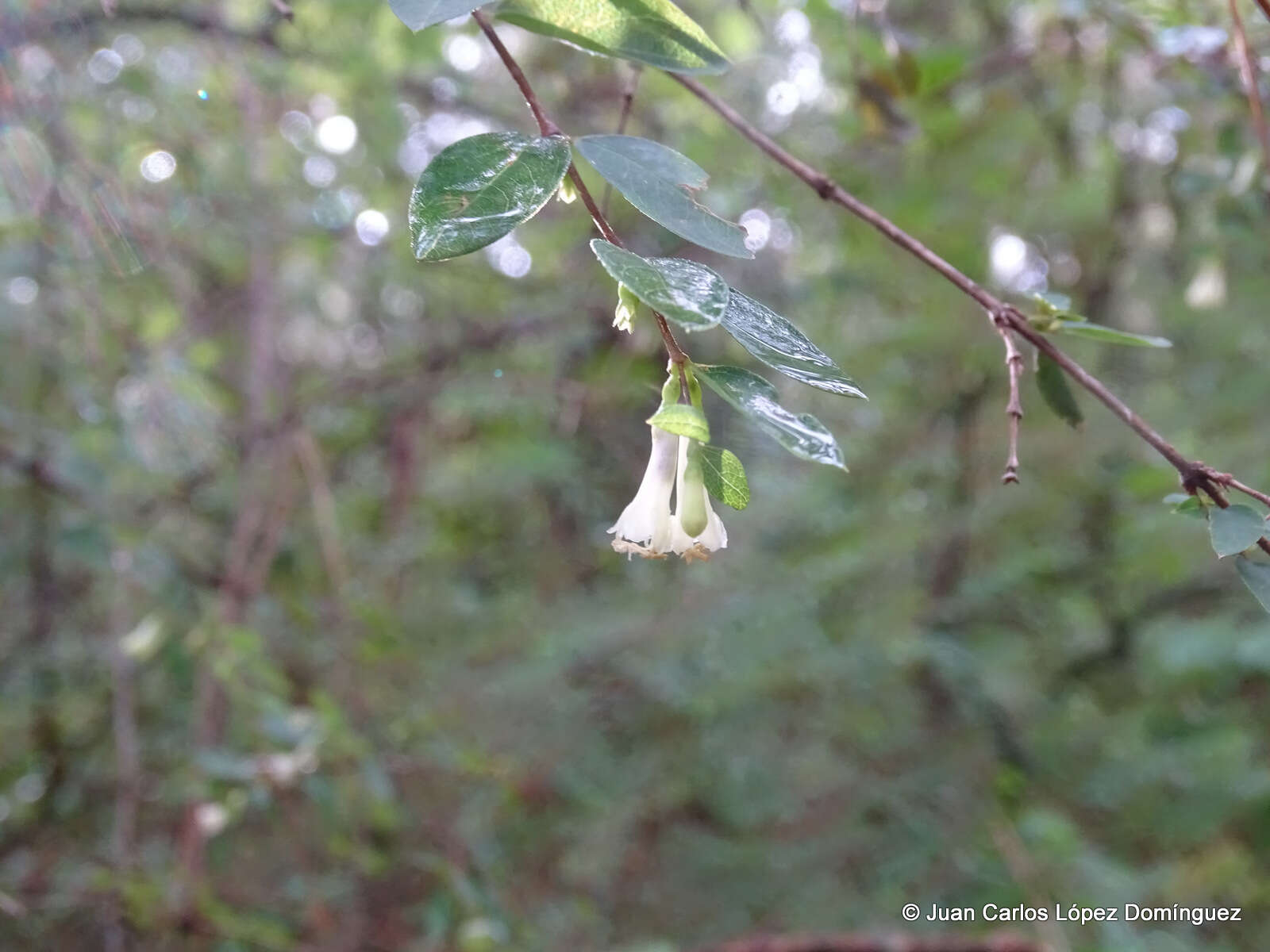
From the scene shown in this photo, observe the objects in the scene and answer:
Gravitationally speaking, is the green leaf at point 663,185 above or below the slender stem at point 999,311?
above

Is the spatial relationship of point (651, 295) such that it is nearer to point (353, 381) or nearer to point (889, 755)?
point (353, 381)

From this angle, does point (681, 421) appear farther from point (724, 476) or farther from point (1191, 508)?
point (1191, 508)

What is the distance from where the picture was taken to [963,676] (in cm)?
206

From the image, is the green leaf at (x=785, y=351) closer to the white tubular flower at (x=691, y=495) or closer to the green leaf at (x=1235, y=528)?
the white tubular flower at (x=691, y=495)

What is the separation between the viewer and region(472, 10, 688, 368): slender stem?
0.45 m

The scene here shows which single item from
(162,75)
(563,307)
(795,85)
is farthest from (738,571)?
(162,75)

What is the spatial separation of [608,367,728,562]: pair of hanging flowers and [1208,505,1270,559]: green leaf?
0.26 meters

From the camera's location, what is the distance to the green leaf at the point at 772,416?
14.9 inches

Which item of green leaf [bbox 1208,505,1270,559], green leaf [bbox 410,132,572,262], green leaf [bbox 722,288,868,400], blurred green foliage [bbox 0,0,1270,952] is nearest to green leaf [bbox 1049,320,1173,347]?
green leaf [bbox 1208,505,1270,559]

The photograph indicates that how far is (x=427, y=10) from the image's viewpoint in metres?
0.45

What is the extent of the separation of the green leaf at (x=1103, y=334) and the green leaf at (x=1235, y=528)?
0.13 m

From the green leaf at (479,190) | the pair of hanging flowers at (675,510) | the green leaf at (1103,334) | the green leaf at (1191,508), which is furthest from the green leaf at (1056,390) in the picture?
the green leaf at (479,190)

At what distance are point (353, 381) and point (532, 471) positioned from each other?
0.48 metres

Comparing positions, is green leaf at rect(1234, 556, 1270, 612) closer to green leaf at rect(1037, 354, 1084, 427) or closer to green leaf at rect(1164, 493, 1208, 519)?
green leaf at rect(1164, 493, 1208, 519)
